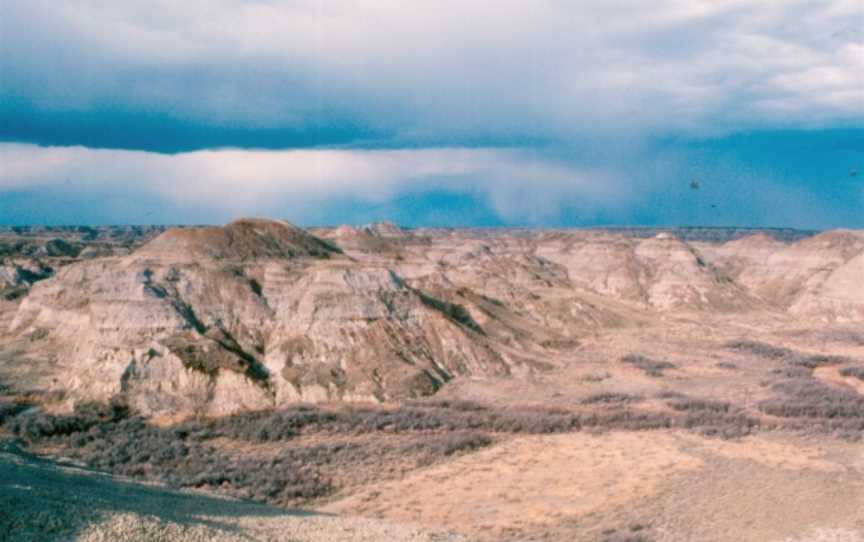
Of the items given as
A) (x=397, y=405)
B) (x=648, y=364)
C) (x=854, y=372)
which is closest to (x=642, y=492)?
(x=397, y=405)

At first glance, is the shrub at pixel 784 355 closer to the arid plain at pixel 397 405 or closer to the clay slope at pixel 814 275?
the arid plain at pixel 397 405

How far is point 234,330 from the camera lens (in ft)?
179

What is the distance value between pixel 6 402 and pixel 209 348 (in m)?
12.8

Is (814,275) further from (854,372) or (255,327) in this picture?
(255,327)

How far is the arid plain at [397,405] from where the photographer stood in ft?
93.0

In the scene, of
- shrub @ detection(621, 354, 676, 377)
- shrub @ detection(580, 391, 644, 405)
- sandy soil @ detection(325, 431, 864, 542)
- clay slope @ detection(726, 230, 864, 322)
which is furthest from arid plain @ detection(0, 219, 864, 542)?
clay slope @ detection(726, 230, 864, 322)

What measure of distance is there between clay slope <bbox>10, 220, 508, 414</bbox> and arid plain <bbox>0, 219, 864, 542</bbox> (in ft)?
0.63

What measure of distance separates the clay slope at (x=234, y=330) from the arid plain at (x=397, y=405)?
19 cm

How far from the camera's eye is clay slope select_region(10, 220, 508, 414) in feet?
158

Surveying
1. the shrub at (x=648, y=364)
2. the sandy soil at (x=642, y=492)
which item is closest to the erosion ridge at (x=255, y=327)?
the shrub at (x=648, y=364)

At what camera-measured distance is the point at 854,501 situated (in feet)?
95.2

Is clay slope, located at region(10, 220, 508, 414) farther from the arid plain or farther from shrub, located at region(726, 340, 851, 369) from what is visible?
shrub, located at region(726, 340, 851, 369)

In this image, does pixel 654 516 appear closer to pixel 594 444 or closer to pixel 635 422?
pixel 594 444

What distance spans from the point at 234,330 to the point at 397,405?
48.7 feet
